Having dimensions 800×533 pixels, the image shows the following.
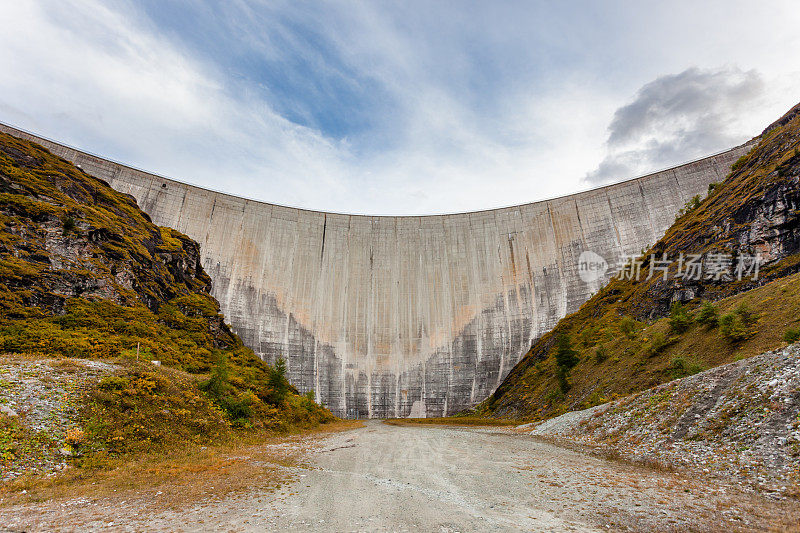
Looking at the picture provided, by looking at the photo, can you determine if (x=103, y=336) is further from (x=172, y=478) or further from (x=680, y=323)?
(x=680, y=323)

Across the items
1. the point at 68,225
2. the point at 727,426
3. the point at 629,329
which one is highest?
the point at 68,225

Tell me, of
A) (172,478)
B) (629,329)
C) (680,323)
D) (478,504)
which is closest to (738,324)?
(680,323)

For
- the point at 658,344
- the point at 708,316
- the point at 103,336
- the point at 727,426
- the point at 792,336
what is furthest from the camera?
the point at 658,344

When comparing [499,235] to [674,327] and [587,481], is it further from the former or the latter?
[587,481]

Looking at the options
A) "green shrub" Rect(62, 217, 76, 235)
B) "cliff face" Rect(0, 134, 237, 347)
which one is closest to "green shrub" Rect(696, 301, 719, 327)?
"cliff face" Rect(0, 134, 237, 347)

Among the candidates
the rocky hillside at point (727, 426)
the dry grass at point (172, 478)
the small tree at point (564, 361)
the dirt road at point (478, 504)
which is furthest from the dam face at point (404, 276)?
the dirt road at point (478, 504)
